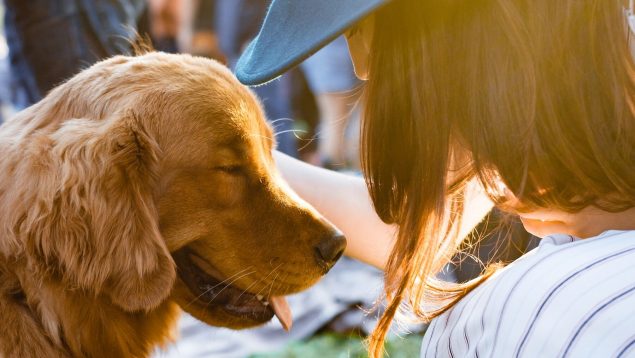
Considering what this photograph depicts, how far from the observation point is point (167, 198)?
7.10 ft

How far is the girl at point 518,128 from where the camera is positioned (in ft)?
4.36

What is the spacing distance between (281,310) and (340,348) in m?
1.20

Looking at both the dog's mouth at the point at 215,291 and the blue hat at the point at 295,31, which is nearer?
the blue hat at the point at 295,31

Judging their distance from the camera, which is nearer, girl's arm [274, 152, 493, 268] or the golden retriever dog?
the golden retriever dog

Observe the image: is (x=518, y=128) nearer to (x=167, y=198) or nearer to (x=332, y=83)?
(x=167, y=198)

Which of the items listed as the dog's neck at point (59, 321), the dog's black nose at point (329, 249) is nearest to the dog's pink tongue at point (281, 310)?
the dog's black nose at point (329, 249)

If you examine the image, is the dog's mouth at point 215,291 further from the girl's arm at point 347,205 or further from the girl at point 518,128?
the girl at point 518,128

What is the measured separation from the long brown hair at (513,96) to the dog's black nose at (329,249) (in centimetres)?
68

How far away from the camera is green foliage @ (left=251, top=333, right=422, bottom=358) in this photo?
3.46m

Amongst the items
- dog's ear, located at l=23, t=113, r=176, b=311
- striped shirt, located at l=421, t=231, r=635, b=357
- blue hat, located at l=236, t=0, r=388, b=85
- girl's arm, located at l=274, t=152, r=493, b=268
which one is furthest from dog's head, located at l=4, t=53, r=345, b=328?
striped shirt, located at l=421, t=231, r=635, b=357

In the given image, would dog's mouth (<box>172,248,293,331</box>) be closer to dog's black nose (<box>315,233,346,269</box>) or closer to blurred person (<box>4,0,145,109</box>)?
dog's black nose (<box>315,233,346,269</box>)

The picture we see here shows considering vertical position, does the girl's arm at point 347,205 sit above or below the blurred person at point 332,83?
above

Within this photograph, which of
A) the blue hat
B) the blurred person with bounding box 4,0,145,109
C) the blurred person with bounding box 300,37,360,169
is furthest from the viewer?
the blurred person with bounding box 300,37,360,169

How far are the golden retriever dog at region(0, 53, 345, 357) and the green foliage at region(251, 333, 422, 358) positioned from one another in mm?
1053
